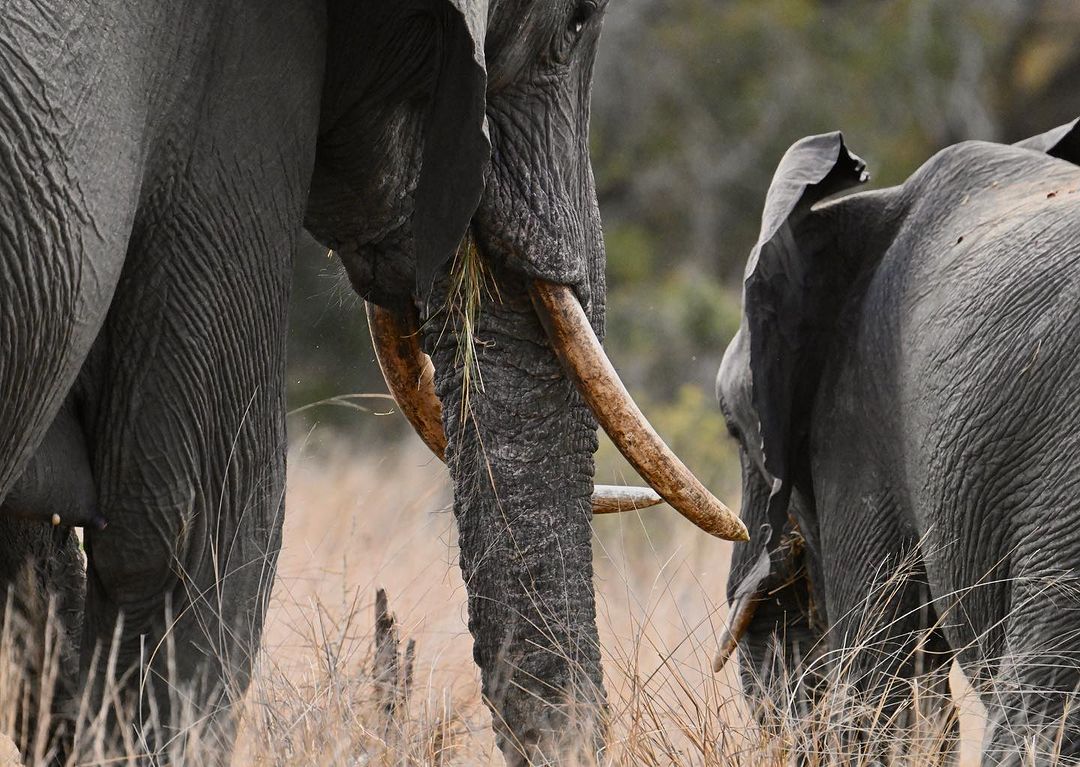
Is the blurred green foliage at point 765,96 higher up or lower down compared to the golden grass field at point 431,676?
higher up

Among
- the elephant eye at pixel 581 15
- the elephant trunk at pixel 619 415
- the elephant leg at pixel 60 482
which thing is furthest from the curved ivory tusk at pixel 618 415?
the elephant leg at pixel 60 482

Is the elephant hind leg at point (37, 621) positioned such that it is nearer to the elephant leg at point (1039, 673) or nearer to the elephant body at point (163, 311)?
the elephant body at point (163, 311)

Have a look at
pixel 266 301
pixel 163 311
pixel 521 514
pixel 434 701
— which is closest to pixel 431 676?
pixel 434 701

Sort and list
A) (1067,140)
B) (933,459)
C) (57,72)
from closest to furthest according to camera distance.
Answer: (57,72), (933,459), (1067,140)

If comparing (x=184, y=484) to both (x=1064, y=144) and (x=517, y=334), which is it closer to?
(x=517, y=334)

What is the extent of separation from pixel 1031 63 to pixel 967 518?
1404 centimetres

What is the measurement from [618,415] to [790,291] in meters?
0.94

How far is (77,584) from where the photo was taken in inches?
133

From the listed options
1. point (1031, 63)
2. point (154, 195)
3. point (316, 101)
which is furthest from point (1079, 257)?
point (1031, 63)

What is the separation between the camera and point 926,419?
11.1 ft

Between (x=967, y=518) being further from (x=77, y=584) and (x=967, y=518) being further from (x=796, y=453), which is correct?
(x=77, y=584)

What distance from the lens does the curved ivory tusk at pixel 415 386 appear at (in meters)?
3.41

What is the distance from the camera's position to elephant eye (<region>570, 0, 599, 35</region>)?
10.3 ft

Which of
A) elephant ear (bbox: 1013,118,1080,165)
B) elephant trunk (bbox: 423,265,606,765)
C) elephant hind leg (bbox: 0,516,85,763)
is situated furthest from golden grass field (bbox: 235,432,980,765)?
elephant ear (bbox: 1013,118,1080,165)
